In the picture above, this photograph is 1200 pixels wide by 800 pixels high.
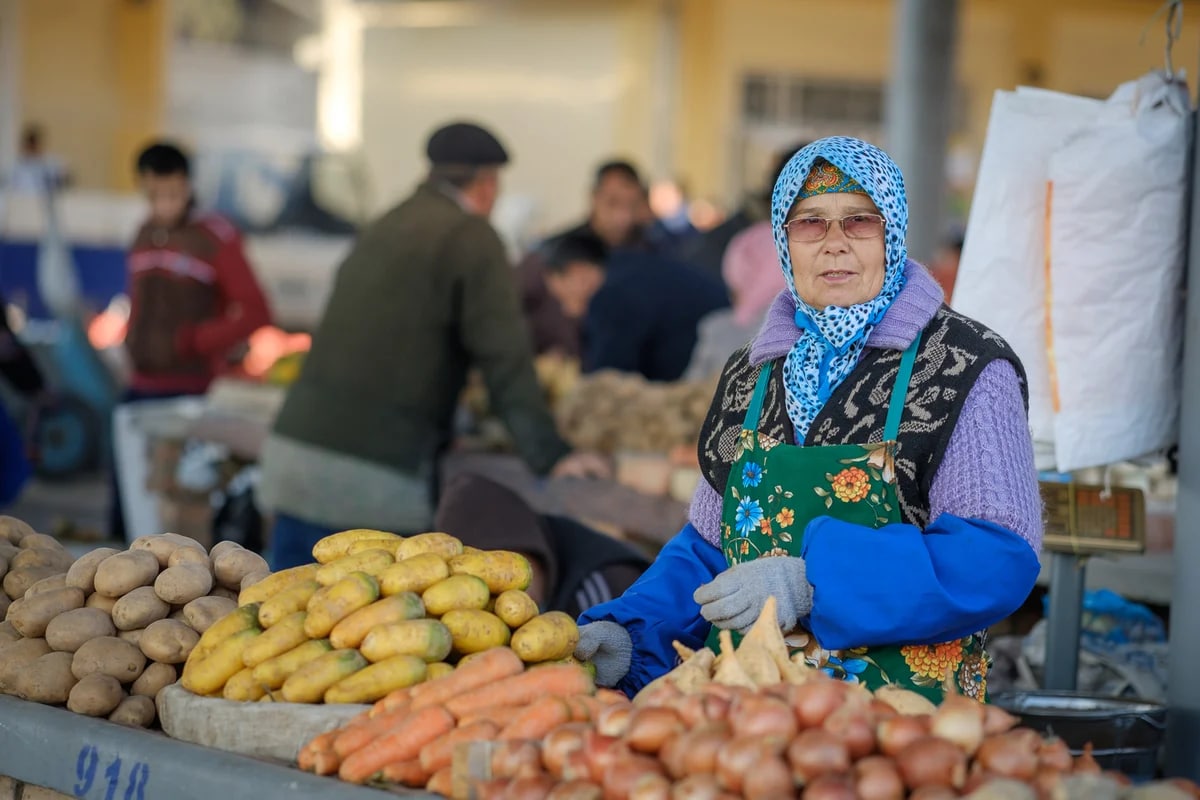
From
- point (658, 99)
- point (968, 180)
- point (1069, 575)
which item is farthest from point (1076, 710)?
point (658, 99)

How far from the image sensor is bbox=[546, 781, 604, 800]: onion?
2115 millimetres

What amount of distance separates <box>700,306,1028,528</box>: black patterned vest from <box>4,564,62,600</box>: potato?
1.68 meters

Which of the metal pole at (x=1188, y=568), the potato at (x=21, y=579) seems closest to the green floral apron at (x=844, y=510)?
the metal pole at (x=1188, y=568)

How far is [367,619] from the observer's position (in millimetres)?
2633

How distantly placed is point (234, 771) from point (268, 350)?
5342 mm

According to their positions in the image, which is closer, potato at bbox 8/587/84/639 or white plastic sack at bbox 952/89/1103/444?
potato at bbox 8/587/84/639

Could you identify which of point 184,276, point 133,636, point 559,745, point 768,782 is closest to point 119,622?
point 133,636

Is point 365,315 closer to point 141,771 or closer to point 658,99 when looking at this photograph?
point 141,771

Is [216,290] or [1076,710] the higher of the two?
[216,290]

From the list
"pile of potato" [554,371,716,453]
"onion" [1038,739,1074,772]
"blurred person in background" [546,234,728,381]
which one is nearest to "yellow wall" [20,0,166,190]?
"blurred person in background" [546,234,728,381]

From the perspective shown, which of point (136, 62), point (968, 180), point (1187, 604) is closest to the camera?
point (1187, 604)

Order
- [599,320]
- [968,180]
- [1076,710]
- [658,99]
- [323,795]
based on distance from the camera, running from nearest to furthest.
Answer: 1. [323,795]
2. [1076,710]
3. [599,320]
4. [968,180]
5. [658,99]

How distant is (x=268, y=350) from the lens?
763 centimetres

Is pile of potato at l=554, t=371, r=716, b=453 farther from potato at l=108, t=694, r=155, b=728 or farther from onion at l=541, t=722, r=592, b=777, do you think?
onion at l=541, t=722, r=592, b=777
